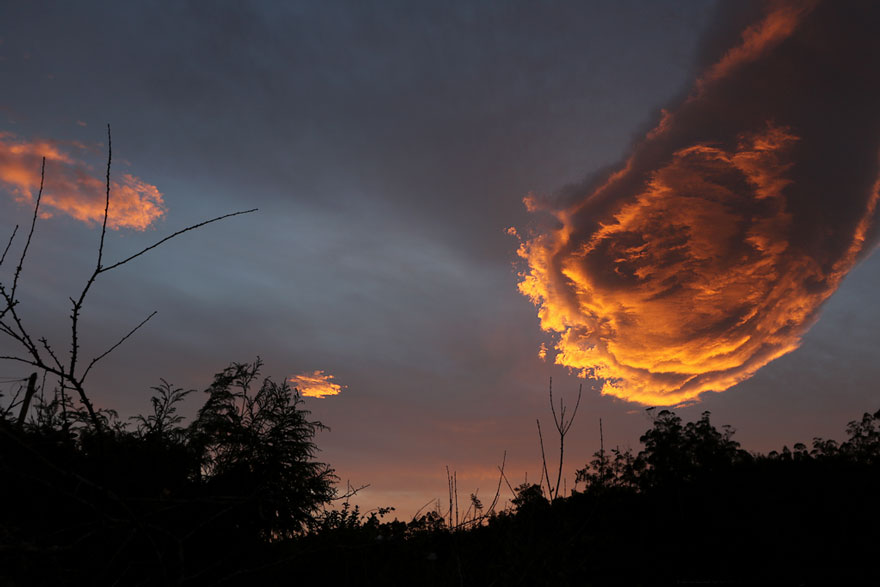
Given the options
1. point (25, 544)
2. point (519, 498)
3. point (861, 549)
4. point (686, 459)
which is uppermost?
point (686, 459)

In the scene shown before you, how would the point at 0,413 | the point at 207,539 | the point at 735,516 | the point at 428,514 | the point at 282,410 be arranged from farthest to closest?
the point at 735,516
the point at 282,410
the point at 207,539
the point at 428,514
the point at 0,413

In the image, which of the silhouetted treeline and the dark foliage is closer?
the dark foliage

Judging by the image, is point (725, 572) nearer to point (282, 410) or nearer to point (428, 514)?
point (282, 410)

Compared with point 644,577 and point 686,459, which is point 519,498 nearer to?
point 644,577

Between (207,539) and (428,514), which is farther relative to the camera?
(207,539)

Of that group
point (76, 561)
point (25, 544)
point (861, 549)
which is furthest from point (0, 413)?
point (861, 549)

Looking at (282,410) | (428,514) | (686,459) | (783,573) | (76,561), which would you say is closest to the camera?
(428,514)

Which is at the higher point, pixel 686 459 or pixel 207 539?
pixel 686 459

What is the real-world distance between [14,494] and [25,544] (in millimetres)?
10245

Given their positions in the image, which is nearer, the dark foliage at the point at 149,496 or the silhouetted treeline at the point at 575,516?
the dark foliage at the point at 149,496

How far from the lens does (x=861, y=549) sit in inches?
1567

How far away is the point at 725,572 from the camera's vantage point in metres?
40.5

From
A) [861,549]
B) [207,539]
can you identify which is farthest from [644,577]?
[207,539]

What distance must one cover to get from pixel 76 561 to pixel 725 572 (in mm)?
44363
